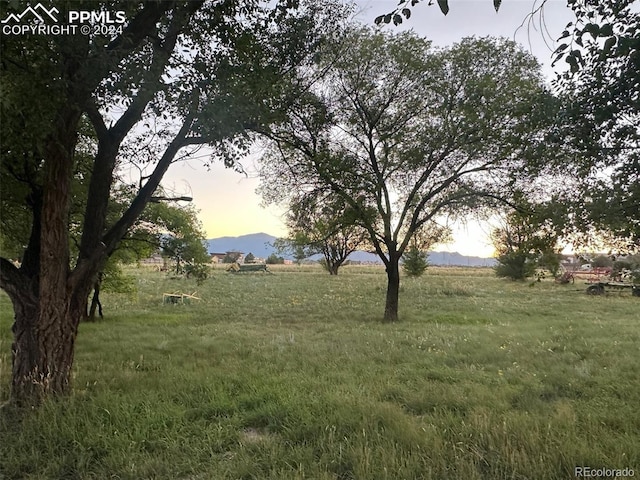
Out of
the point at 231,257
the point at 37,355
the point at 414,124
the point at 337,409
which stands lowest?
the point at 337,409

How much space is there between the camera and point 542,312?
18.4m

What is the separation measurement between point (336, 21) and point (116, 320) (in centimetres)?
1385

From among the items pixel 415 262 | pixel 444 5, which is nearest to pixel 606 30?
pixel 444 5

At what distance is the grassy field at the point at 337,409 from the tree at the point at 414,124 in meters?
5.47

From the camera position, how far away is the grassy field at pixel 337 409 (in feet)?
12.3

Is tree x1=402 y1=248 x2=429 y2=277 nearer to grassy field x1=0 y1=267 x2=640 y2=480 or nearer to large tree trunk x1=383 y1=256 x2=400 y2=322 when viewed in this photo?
large tree trunk x1=383 y1=256 x2=400 y2=322

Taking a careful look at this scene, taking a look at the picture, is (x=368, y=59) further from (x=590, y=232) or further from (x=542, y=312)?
(x=542, y=312)

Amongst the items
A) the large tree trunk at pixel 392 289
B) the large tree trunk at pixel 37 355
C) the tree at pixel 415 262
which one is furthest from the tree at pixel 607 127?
the tree at pixel 415 262

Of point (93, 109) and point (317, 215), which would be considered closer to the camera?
point (93, 109)

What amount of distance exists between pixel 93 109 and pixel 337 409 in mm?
5457

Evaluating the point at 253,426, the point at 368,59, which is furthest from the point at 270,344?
the point at 368,59

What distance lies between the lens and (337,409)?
506 centimetres

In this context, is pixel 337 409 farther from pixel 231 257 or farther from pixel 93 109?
pixel 231 257

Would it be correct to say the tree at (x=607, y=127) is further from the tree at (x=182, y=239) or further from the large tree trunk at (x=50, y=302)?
the tree at (x=182, y=239)
